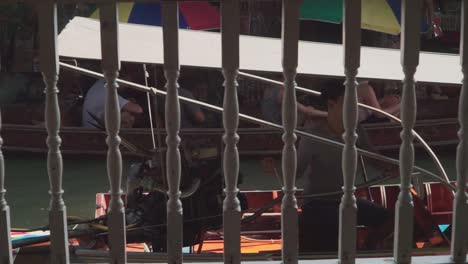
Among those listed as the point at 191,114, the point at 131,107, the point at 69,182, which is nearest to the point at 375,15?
the point at 191,114

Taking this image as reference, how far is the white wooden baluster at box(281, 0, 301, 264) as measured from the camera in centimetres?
143

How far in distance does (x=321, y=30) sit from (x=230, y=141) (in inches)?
332

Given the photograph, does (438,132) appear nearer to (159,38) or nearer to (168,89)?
(159,38)

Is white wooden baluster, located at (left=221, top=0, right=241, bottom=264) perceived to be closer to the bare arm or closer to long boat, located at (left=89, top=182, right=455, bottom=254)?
long boat, located at (left=89, top=182, right=455, bottom=254)

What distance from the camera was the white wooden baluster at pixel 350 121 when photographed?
144 centimetres

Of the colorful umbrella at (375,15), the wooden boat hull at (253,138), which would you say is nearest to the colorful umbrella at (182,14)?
the colorful umbrella at (375,15)

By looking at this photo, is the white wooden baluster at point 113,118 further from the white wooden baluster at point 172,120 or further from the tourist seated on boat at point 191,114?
the tourist seated on boat at point 191,114

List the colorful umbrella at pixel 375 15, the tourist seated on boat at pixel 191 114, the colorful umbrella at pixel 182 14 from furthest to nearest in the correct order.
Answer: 1. the tourist seated on boat at pixel 191 114
2. the colorful umbrella at pixel 182 14
3. the colorful umbrella at pixel 375 15

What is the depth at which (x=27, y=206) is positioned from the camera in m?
6.54

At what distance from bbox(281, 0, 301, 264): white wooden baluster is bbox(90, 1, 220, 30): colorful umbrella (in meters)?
3.79

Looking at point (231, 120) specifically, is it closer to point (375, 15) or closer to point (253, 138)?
point (375, 15)

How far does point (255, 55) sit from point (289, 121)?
5.35ft

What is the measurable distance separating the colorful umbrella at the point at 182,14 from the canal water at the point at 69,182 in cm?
183

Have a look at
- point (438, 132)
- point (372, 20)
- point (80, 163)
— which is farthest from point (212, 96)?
point (372, 20)
